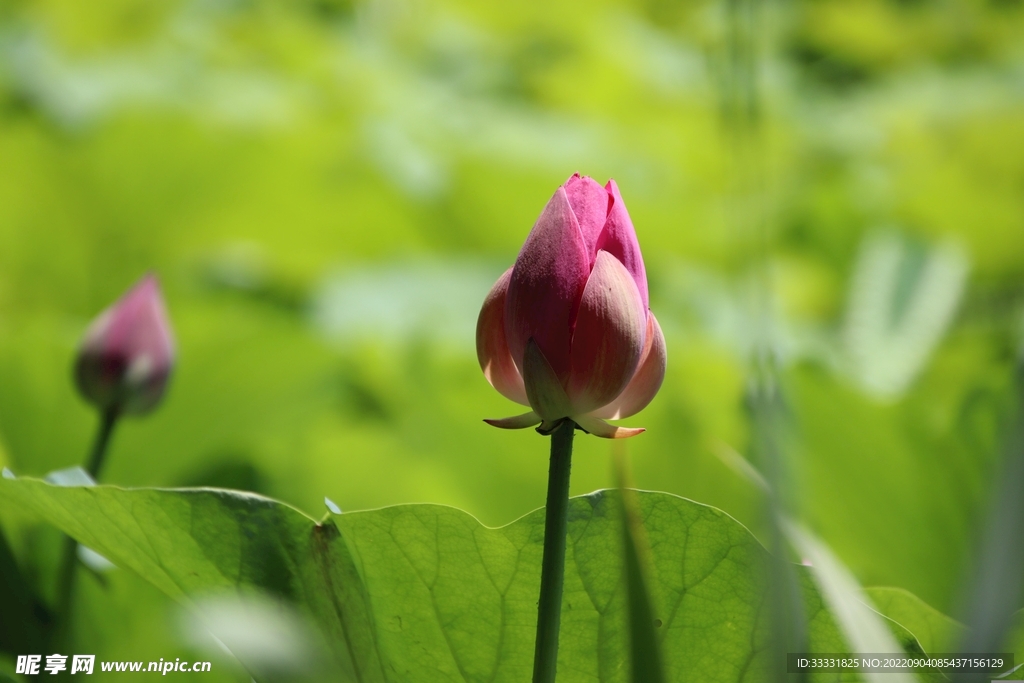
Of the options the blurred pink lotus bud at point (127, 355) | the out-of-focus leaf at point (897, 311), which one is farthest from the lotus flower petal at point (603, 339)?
the out-of-focus leaf at point (897, 311)

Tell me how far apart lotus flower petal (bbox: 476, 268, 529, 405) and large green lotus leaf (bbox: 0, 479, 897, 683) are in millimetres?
44

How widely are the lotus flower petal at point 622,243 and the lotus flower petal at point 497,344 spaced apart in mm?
23

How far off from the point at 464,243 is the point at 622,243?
A: 75 cm

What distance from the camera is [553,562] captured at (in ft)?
0.60

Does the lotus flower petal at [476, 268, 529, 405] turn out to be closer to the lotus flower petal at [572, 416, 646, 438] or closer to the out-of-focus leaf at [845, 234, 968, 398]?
the lotus flower petal at [572, 416, 646, 438]

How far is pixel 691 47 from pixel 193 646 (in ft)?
5.70

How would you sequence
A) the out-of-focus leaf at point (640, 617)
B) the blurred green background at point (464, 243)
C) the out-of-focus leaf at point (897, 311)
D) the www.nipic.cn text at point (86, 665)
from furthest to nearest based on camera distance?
the out-of-focus leaf at point (897, 311) → the blurred green background at point (464, 243) → the www.nipic.cn text at point (86, 665) → the out-of-focus leaf at point (640, 617)

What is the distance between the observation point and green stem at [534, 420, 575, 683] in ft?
0.59

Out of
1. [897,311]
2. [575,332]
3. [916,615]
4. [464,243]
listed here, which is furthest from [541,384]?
[464,243]

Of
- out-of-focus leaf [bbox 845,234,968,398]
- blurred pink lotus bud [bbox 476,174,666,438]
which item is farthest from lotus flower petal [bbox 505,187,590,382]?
out-of-focus leaf [bbox 845,234,968,398]

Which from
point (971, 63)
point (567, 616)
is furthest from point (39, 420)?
point (971, 63)

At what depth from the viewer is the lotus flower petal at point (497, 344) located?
21 cm

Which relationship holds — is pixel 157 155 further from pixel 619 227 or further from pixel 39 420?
pixel 619 227

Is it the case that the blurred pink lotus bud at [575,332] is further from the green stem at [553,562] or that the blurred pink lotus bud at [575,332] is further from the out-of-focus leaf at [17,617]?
the out-of-focus leaf at [17,617]
